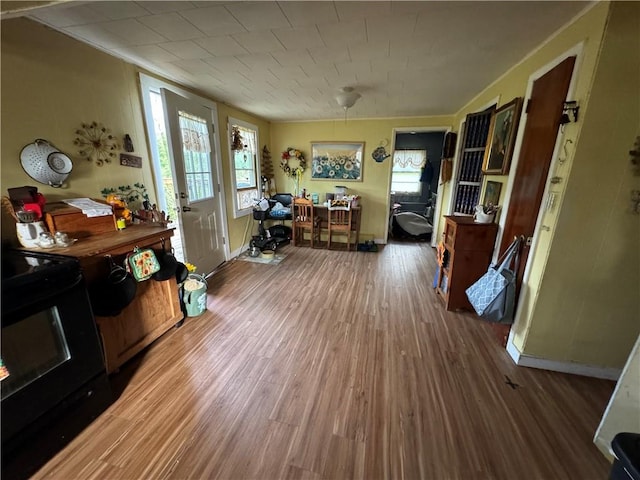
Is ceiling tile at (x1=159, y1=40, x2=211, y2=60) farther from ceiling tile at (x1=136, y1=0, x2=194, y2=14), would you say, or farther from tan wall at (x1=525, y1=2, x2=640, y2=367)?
tan wall at (x1=525, y1=2, x2=640, y2=367)

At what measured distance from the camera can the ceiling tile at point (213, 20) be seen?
139 cm

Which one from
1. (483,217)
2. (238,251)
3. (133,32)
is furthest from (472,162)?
(238,251)

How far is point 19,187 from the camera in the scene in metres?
1.46

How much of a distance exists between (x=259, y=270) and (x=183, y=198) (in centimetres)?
128

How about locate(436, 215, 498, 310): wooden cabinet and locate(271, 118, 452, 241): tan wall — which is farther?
locate(271, 118, 452, 241): tan wall

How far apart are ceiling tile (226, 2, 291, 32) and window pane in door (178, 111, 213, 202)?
1.41m

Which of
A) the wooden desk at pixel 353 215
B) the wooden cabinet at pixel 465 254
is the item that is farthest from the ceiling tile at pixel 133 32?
the wooden desk at pixel 353 215

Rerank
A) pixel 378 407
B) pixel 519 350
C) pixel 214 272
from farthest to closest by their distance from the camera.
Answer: pixel 214 272 < pixel 519 350 < pixel 378 407

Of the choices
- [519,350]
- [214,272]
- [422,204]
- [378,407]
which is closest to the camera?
[378,407]

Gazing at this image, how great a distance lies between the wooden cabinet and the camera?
2.20m

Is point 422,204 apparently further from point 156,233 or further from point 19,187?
point 19,187

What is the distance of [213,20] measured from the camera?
1484 millimetres

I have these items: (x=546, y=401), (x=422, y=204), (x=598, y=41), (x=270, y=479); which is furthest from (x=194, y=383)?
(x=422, y=204)

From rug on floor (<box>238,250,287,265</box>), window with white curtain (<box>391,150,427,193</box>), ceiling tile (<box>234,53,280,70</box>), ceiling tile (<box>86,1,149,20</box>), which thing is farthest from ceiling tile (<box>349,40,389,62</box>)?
window with white curtain (<box>391,150,427,193</box>)
